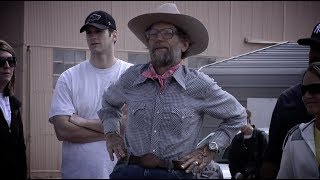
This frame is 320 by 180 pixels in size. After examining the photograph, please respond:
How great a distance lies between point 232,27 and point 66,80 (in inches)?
356

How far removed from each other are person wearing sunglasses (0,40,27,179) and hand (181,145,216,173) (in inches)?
47.8

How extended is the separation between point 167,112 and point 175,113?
0.16 feet

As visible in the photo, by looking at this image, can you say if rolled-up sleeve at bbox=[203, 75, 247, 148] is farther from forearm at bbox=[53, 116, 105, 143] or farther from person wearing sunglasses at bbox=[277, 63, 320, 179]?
forearm at bbox=[53, 116, 105, 143]

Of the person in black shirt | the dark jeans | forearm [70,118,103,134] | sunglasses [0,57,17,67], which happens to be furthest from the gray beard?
the person in black shirt

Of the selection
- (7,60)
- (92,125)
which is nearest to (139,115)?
(92,125)

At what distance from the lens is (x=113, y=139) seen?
3.09m

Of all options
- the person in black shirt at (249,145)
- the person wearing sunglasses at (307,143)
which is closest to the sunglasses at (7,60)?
the person wearing sunglasses at (307,143)

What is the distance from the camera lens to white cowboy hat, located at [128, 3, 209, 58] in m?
3.11

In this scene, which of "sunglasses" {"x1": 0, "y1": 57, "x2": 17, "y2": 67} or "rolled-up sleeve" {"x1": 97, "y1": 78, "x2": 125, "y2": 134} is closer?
"rolled-up sleeve" {"x1": 97, "y1": 78, "x2": 125, "y2": 134}

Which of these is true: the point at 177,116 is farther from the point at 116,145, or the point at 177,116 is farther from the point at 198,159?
the point at 116,145

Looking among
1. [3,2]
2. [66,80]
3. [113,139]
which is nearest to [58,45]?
[3,2]

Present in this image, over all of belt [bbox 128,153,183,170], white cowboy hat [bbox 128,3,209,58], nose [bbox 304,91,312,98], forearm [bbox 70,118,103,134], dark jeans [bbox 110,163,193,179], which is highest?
white cowboy hat [bbox 128,3,209,58]

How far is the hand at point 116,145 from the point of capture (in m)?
2.98

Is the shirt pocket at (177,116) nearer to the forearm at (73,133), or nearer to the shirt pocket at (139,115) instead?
the shirt pocket at (139,115)
